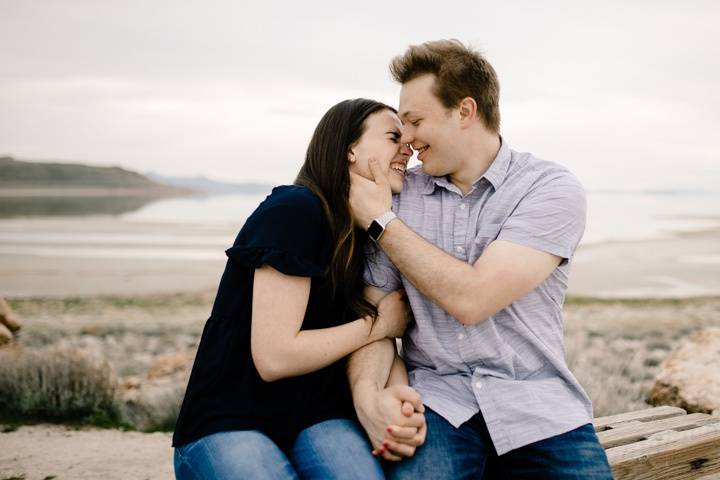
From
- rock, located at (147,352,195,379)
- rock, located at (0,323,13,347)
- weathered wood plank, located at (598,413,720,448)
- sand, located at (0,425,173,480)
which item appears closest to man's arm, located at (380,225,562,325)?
weathered wood plank, located at (598,413,720,448)

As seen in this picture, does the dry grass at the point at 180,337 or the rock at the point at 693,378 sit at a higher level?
the rock at the point at 693,378

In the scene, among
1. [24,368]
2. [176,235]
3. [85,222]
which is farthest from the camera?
[85,222]

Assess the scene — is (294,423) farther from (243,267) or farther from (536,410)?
(536,410)

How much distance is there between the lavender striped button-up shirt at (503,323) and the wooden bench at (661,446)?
0.44 metres

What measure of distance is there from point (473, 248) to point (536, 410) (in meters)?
0.67

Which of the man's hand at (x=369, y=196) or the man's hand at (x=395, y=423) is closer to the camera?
the man's hand at (x=395, y=423)

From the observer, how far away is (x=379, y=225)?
9.31 ft

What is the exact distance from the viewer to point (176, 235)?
32031mm

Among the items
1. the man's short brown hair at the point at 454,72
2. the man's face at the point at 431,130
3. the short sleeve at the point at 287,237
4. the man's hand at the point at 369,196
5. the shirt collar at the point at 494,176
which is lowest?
the short sleeve at the point at 287,237

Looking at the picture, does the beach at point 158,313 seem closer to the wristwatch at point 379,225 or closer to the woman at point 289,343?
the woman at point 289,343

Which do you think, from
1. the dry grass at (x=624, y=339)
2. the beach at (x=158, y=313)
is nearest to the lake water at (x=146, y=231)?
the beach at (x=158, y=313)

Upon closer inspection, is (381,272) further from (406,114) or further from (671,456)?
(671,456)

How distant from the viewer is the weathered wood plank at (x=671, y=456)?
316cm

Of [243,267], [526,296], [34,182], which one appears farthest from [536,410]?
[34,182]
